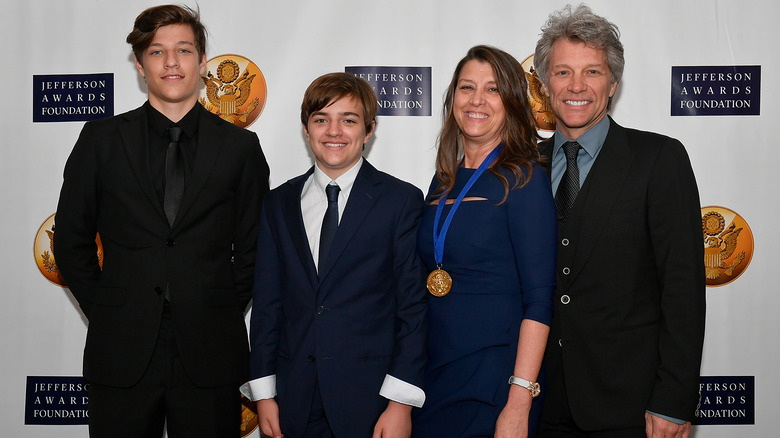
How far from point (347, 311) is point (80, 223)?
0.98 meters

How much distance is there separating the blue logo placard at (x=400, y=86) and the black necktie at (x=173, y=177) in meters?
1.17

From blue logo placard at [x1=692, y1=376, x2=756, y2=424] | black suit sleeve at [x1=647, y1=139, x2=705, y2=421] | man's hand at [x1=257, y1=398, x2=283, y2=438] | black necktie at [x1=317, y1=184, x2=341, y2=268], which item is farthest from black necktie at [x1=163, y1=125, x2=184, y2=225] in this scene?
blue logo placard at [x1=692, y1=376, x2=756, y2=424]

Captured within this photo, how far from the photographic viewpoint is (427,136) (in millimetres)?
3074

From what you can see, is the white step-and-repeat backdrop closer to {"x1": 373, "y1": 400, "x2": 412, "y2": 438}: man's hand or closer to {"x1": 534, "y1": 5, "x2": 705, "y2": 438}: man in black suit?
{"x1": 534, "y1": 5, "x2": 705, "y2": 438}: man in black suit

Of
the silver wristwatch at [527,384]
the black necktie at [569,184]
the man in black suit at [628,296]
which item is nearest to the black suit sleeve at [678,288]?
the man in black suit at [628,296]

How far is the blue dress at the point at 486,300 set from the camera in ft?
5.62

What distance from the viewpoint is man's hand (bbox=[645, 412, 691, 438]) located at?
171 cm

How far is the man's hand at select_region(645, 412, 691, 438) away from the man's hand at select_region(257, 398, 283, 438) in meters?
1.08

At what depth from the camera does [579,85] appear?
1921mm

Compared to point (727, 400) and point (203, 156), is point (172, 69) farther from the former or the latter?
point (727, 400)

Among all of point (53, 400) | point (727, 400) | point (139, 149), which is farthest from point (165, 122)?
point (727, 400)

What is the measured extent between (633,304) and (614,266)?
0.12m

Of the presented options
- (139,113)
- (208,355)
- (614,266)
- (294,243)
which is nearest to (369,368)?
(294,243)

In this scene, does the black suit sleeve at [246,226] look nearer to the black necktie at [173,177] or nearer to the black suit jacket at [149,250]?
the black suit jacket at [149,250]
